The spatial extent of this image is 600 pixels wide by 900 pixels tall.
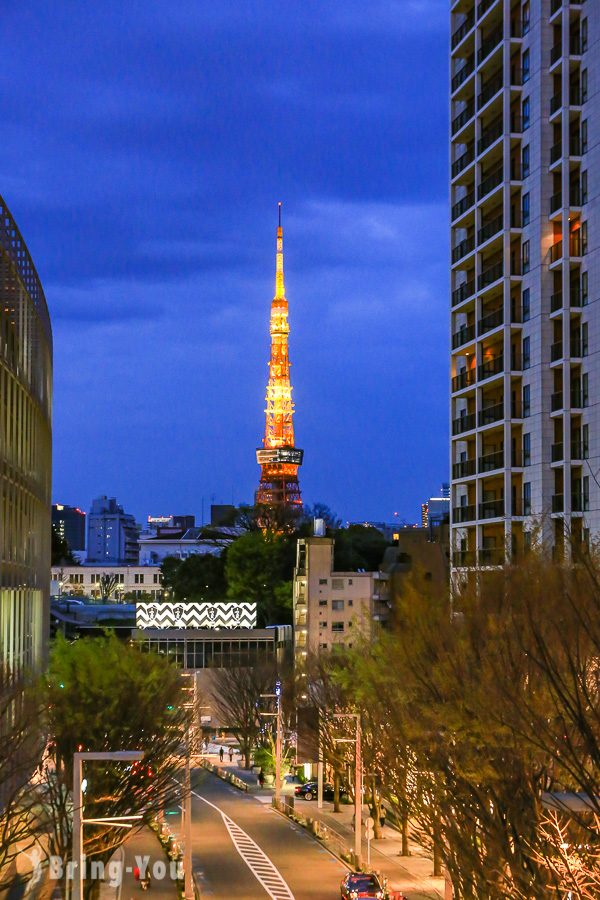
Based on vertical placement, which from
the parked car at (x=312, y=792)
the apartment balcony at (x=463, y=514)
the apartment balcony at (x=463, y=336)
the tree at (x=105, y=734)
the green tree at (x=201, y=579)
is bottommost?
the parked car at (x=312, y=792)

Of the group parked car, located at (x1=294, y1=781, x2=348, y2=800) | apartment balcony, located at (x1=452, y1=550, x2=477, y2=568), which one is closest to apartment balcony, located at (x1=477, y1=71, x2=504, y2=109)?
apartment balcony, located at (x1=452, y1=550, x2=477, y2=568)

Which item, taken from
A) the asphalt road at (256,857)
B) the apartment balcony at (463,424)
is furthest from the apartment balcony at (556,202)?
the asphalt road at (256,857)

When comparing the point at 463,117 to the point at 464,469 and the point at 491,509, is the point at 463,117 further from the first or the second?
the point at 491,509

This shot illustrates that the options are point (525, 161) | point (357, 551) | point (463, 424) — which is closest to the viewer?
point (525, 161)

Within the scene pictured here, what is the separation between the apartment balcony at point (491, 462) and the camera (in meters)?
57.3

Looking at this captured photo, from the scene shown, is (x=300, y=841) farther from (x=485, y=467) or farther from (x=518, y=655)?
(x=518, y=655)

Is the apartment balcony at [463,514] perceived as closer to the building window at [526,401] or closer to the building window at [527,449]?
the building window at [527,449]

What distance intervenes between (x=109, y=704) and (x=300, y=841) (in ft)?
56.7

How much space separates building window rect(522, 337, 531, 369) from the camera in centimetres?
5519

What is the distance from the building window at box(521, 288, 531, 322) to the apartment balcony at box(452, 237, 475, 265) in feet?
20.3

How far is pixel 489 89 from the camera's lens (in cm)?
5978

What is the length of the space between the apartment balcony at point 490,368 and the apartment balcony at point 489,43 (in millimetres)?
13452

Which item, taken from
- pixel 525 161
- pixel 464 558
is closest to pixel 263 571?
pixel 464 558

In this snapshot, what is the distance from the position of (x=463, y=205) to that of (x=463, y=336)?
6.30 meters
